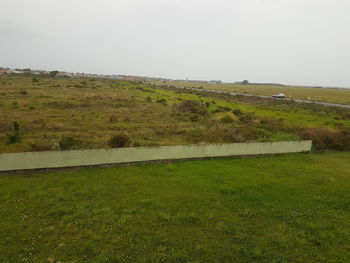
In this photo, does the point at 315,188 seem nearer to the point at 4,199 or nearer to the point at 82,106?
the point at 4,199

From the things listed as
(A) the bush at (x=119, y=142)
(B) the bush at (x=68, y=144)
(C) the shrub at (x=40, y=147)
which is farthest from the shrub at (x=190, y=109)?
(C) the shrub at (x=40, y=147)

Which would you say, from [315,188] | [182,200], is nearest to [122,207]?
[182,200]

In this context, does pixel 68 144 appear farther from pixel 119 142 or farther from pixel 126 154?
pixel 126 154

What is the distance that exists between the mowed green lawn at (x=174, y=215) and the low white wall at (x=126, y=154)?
521 millimetres

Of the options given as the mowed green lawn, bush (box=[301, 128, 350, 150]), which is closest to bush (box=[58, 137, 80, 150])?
the mowed green lawn

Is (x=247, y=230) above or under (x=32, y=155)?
under

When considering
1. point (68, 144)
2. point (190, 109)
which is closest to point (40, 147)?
point (68, 144)

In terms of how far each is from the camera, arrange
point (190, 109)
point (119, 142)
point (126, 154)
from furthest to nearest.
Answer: point (190, 109) < point (119, 142) < point (126, 154)

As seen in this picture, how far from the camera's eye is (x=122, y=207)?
9.27 meters

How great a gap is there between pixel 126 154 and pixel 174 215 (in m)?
5.55

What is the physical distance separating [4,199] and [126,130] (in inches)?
568

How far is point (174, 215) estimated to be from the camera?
8867 millimetres

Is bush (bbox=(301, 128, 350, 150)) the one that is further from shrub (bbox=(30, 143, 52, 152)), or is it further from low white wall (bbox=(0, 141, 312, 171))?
shrub (bbox=(30, 143, 52, 152))

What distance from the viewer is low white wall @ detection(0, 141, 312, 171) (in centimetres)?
1174
